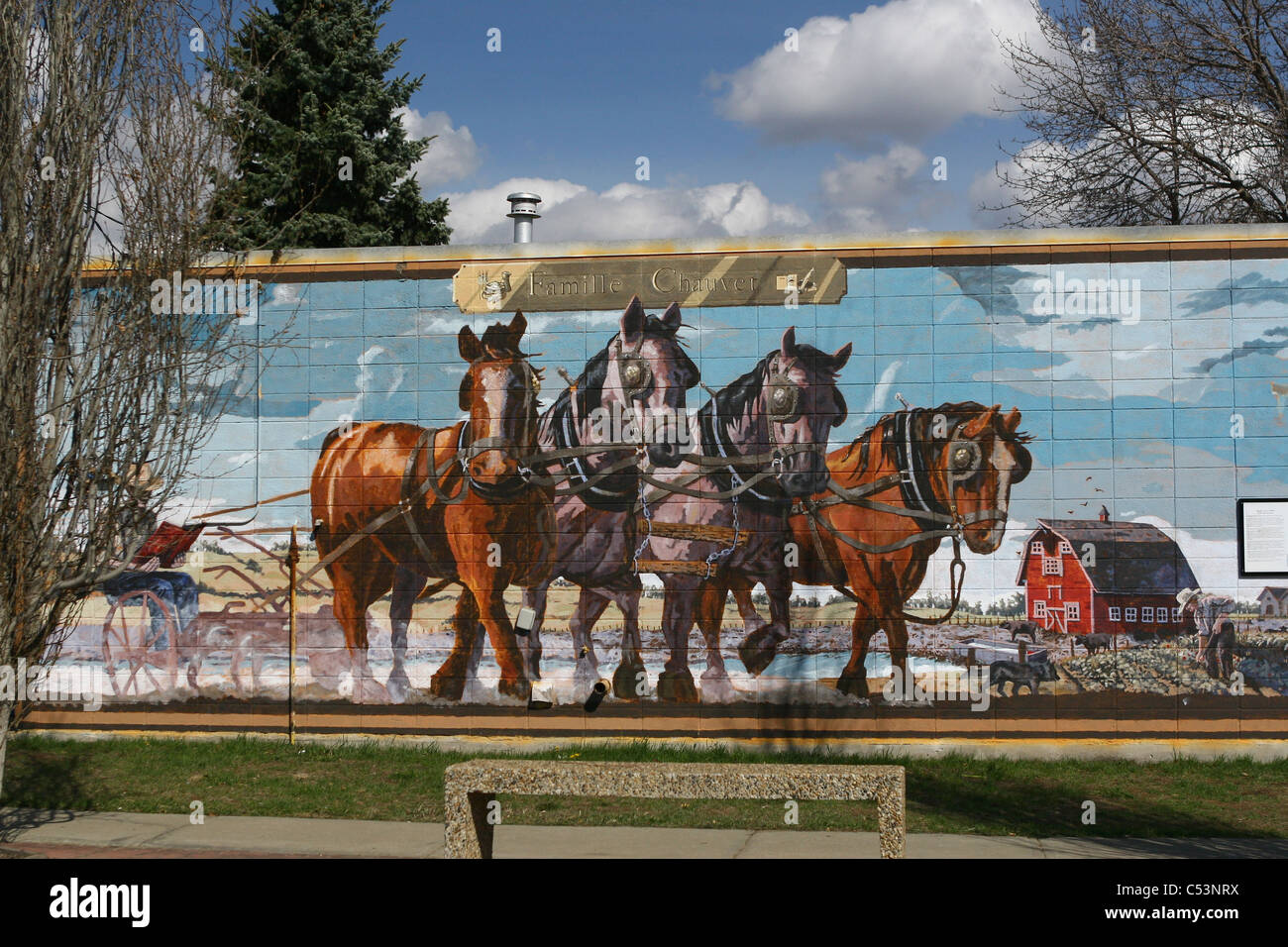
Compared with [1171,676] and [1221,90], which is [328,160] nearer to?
[1221,90]

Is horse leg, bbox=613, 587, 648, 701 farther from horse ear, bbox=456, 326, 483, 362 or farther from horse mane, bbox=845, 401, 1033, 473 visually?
horse ear, bbox=456, 326, 483, 362

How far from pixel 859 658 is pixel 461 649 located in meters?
4.15

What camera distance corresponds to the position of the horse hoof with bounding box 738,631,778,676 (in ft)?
39.0

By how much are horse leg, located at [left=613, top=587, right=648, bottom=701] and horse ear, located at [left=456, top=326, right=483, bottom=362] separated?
3.00 meters

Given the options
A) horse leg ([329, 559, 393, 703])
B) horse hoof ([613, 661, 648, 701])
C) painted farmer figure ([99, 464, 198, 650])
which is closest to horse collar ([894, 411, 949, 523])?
horse hoof ([613, 661, 648, 701])

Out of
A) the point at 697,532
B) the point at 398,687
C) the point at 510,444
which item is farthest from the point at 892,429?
the point at 398,687

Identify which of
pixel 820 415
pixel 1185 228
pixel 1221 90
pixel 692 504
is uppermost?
pixel 1221 90

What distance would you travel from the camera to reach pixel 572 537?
12.1 meters

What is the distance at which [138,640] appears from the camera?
41.4 ft

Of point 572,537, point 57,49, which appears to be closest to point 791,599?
point 572,537

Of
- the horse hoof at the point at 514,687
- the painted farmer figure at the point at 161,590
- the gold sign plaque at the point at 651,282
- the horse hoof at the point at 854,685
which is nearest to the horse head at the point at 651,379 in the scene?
Answer: the gold sign plaque at the point at 651,282

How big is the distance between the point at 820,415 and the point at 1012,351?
81.1 inches

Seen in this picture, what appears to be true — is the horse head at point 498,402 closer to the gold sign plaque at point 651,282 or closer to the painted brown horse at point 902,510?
the gold sign plaque at point 651,282

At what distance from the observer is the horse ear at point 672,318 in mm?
12164
